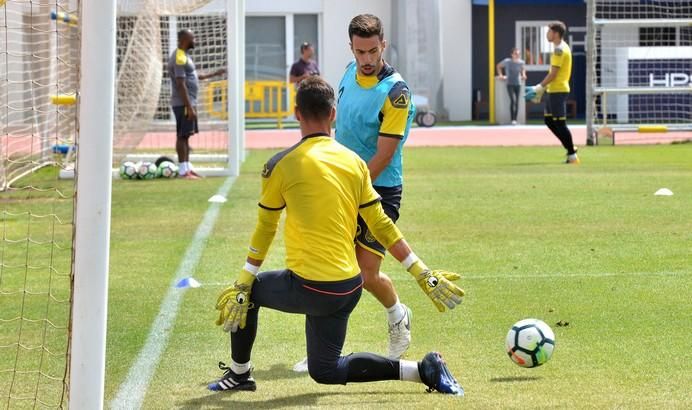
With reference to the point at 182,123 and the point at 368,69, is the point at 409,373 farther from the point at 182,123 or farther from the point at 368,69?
the point at 182,123

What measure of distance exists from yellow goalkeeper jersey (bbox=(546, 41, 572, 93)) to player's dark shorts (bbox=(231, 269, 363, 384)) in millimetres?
14925

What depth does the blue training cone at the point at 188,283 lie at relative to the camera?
898 cm

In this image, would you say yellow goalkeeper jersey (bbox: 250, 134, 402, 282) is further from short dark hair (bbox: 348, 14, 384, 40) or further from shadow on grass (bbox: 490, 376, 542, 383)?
shadow on grass (bbox: 490, 376, 542, 383)

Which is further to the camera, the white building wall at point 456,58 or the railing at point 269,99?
the white building wall at point 456,58

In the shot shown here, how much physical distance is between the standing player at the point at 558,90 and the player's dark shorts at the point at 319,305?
14.7m

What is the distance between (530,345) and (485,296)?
7.46ft

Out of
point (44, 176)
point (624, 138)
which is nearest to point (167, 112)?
point (44, 176)

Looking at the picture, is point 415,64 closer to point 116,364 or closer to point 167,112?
point 167,112

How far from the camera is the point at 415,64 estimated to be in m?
35.3

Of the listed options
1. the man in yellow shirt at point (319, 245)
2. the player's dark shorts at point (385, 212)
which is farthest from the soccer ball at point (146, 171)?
the man in yellow shirt at point (319, 245)

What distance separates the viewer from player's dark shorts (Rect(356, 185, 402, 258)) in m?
6.48

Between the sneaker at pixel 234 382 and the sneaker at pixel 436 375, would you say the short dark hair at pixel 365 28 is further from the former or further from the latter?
the sneaker at pixel 234 382

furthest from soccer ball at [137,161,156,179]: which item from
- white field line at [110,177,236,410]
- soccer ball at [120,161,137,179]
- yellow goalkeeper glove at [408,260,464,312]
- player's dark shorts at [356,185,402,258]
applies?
yellow goalkeeper glove at [408,260,464,312]

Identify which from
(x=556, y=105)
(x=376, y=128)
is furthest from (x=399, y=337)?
(x=556, y=105)
